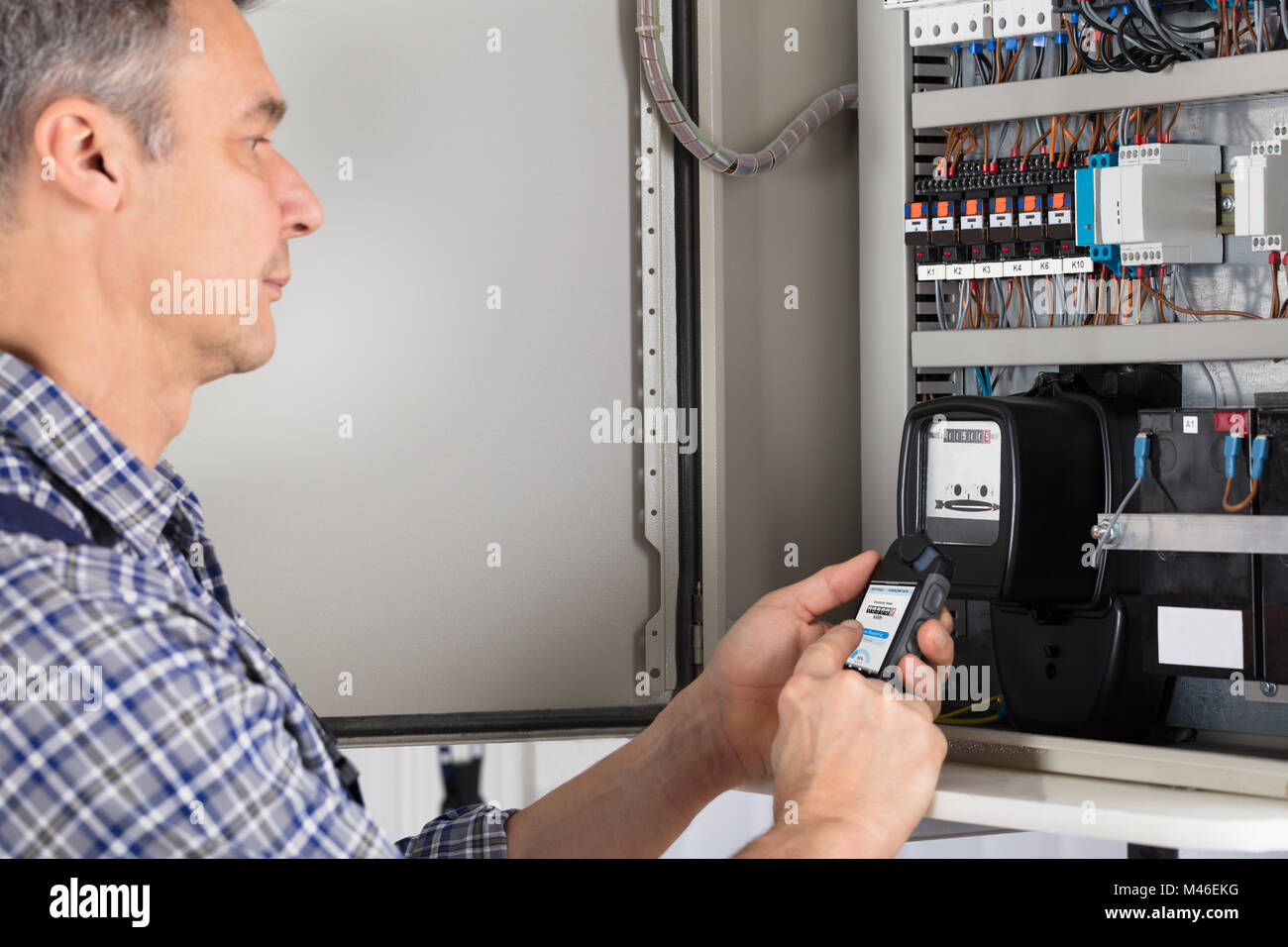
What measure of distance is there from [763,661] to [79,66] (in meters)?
0.79

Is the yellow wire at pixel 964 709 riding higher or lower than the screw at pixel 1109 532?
lower

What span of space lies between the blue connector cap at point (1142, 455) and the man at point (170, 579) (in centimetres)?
40

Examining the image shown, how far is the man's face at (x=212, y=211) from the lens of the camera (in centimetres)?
96

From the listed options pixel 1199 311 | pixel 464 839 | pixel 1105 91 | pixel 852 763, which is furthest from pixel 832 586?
pixel 1105 91

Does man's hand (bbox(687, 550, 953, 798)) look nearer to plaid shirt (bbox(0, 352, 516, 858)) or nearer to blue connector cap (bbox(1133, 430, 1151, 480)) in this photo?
blue connector cap (bbox(1133, 430, 1151, 480))

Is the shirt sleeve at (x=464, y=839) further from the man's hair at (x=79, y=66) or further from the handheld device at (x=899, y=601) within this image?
the man's hair at (x=79, y=66)

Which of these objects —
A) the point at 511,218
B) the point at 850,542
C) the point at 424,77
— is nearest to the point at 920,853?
the point at 850,542

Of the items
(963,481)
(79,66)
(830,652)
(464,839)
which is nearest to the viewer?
(79,66)

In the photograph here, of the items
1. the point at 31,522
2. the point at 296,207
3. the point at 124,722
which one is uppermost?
the point at 296,207

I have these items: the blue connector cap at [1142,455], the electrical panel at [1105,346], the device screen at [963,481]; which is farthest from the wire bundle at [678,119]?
the blue connector cap at [1142,455]

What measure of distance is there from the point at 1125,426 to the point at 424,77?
1.00 meters

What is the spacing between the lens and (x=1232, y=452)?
1.37 meters

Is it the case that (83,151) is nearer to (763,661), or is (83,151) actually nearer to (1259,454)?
(763,661)

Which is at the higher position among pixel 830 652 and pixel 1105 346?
pixel 1105 346
